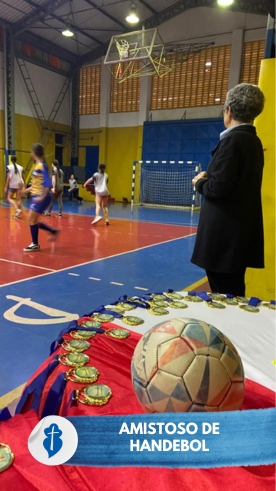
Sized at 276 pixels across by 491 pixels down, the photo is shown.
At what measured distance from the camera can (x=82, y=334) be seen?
185cm

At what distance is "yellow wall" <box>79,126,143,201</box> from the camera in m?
21.1

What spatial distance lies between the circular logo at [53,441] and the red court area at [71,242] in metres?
3.53

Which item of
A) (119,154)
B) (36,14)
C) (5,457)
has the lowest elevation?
(5,457)

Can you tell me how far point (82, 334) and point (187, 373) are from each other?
82cm

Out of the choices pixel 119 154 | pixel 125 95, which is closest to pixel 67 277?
pixel 119 154

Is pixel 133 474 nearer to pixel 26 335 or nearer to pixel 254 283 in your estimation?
pixel 26 335

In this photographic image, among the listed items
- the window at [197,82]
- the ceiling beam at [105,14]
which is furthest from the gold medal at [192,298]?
the ceiling beam at [105,14]

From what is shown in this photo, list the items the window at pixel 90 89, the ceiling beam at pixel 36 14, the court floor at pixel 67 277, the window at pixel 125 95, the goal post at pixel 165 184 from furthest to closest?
the window at pixel 90 89
the window at pixel 125 95
the goal post at pixel 165 184
the ceiling beam at pixel 36 14
the court floor at pixel 67 277

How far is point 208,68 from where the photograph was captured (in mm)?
18156

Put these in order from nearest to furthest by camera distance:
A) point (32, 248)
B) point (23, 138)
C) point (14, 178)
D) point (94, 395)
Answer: point (94, 395), point (32, 248), point (14, 178), point (23, 138)

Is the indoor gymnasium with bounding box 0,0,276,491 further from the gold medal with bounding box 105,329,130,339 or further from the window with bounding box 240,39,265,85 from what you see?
the window with bounding box 240,39,265,85

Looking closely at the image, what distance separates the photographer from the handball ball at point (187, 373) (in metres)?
1.17

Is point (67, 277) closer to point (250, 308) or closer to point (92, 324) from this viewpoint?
point (92, 324)

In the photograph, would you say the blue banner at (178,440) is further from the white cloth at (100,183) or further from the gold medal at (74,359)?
the white cloth at (100,183)
